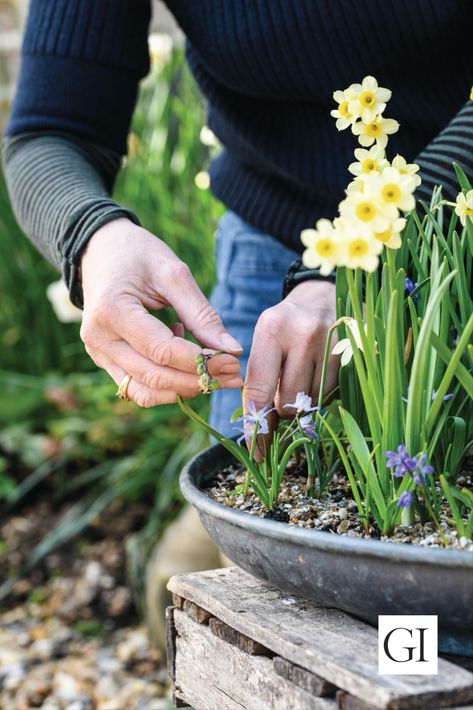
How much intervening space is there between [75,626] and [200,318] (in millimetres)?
1600

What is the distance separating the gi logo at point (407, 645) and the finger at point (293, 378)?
27cm

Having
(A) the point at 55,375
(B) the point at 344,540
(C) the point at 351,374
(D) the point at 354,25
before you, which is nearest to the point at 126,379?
(C) the point at 351,374

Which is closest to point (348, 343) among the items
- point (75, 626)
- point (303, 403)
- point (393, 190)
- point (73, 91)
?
point (303, 403)

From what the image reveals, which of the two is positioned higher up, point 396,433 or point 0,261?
point 0,261

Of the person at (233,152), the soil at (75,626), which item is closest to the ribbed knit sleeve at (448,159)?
the person at (233,152)

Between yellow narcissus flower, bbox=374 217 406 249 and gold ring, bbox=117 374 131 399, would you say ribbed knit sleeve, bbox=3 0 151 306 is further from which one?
yellow narcissus flower, bbox=374 217 406 249

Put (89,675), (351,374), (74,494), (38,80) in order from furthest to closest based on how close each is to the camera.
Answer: (74,494) < (89,675) < (38,80) < (351,374)

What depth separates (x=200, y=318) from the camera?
2.88 ft

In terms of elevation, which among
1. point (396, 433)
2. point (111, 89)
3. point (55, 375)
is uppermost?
point (111, 89)

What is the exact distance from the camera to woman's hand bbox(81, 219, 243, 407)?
2.83ft

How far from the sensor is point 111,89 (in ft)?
4.42

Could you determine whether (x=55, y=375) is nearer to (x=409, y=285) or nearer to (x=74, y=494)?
(x=74, y=494)

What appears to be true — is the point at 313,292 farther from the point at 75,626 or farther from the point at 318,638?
the point at 75,626

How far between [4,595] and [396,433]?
1.89m
